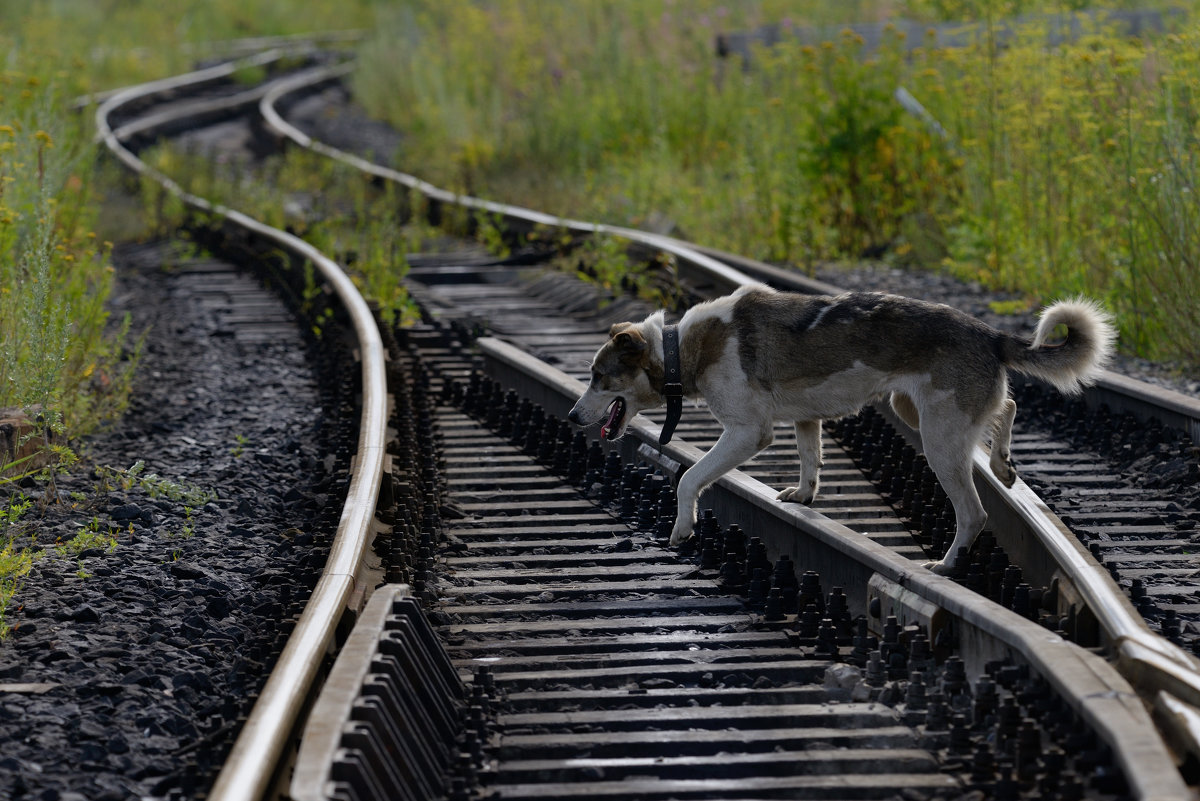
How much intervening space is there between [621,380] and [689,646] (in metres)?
1.55

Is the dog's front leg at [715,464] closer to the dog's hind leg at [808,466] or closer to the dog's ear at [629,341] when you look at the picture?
the dog's hind leg at [808,466]

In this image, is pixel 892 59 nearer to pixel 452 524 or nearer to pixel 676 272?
pixel 676 272

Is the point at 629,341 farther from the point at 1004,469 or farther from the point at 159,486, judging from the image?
the point at 159,486

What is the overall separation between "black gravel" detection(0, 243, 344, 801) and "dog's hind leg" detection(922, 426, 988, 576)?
2273mm

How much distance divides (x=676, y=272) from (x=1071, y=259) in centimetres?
274

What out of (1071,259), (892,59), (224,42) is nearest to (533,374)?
(1071,259)

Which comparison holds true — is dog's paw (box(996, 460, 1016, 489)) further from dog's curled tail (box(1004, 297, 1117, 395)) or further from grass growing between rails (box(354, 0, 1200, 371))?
grass growing between rails (box(354, 0, 1200, 371))

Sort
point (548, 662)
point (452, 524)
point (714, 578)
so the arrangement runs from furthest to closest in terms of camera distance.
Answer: point (452, 524), point (714, 578), point (548, 662)

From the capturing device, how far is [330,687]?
358cm

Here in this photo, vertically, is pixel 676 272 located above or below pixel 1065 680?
below

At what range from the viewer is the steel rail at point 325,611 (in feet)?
11.0

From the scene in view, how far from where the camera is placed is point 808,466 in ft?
19.1

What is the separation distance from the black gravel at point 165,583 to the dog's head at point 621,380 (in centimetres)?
115

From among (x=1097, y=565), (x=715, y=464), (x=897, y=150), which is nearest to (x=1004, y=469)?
(x=1097, y=565)
